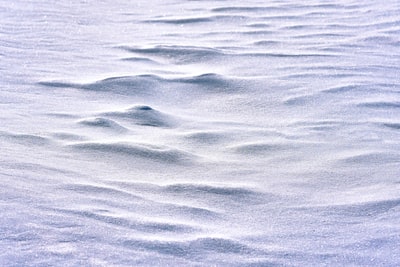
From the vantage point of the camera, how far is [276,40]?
3.97m

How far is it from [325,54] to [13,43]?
1508 millimetres

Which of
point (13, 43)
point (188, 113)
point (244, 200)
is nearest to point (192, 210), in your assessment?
point (244, 200)

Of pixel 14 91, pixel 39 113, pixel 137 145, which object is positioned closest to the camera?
pixel 137 145

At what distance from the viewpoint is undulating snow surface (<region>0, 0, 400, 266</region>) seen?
1.80 m

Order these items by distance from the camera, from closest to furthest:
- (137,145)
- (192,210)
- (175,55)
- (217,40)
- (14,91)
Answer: (192,210) < (137,145) < (14,91) < (175,55) < (217,40)

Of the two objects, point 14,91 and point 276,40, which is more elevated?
point 276,40

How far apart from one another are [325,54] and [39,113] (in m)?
1.55

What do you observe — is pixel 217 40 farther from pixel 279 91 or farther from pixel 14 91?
pixel 14 91

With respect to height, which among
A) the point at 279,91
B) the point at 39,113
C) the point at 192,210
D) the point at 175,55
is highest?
the point at 175,55

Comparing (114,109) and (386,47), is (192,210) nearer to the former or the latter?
A: (114,109)

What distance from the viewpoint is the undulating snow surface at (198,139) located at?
1802 millimetres

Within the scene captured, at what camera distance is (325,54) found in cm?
370

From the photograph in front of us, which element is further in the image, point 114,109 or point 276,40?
point 276,40

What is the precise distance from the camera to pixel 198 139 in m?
2.61
